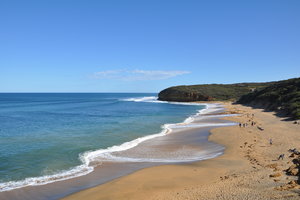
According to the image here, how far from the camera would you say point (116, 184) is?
41.0 feet

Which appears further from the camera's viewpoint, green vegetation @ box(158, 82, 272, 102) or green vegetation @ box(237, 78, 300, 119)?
green vegetation @ box(158, 82, 272, 102)

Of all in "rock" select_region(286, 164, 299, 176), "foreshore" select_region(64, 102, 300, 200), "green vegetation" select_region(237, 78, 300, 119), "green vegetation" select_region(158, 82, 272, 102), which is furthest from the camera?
"green vegetation" select_region(158, 82, 272, 102)

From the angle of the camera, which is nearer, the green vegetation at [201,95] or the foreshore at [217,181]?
the foreshore at [217,181]

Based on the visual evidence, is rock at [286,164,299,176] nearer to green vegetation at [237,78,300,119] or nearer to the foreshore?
the foreshore

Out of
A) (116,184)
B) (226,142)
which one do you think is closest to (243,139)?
(226,142)

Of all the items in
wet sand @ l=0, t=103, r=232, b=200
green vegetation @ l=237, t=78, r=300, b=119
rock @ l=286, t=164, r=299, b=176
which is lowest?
wet sand @ l=0, t=103, r=232, b=200

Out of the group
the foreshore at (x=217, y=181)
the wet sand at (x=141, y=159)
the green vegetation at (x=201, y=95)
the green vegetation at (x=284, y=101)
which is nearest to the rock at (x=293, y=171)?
the foreshore at (x=217, y=181)

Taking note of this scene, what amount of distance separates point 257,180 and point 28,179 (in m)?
13.5

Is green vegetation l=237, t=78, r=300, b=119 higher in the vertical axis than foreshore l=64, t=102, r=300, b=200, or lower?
higher

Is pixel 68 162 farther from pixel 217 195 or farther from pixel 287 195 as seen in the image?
pixel 287 195

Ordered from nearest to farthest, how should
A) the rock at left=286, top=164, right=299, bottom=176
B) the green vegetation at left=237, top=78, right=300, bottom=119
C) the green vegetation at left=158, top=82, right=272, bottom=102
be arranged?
the rock at left=286, top=164, right=299, bottom=176, the green vegetation at left=237, top=78, right=300, bottom=119, the green vegetation at left=158, top=82, right=272, bottom=102

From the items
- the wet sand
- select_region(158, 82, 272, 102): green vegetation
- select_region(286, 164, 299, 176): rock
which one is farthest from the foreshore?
select_region(158, 82, 272, 102): green vegetation

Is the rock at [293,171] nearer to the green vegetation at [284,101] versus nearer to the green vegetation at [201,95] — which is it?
the green vegetation at [284,101]

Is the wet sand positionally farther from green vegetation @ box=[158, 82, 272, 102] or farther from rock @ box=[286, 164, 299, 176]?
green vegetation @ box=[158, 82, 272, 102]
